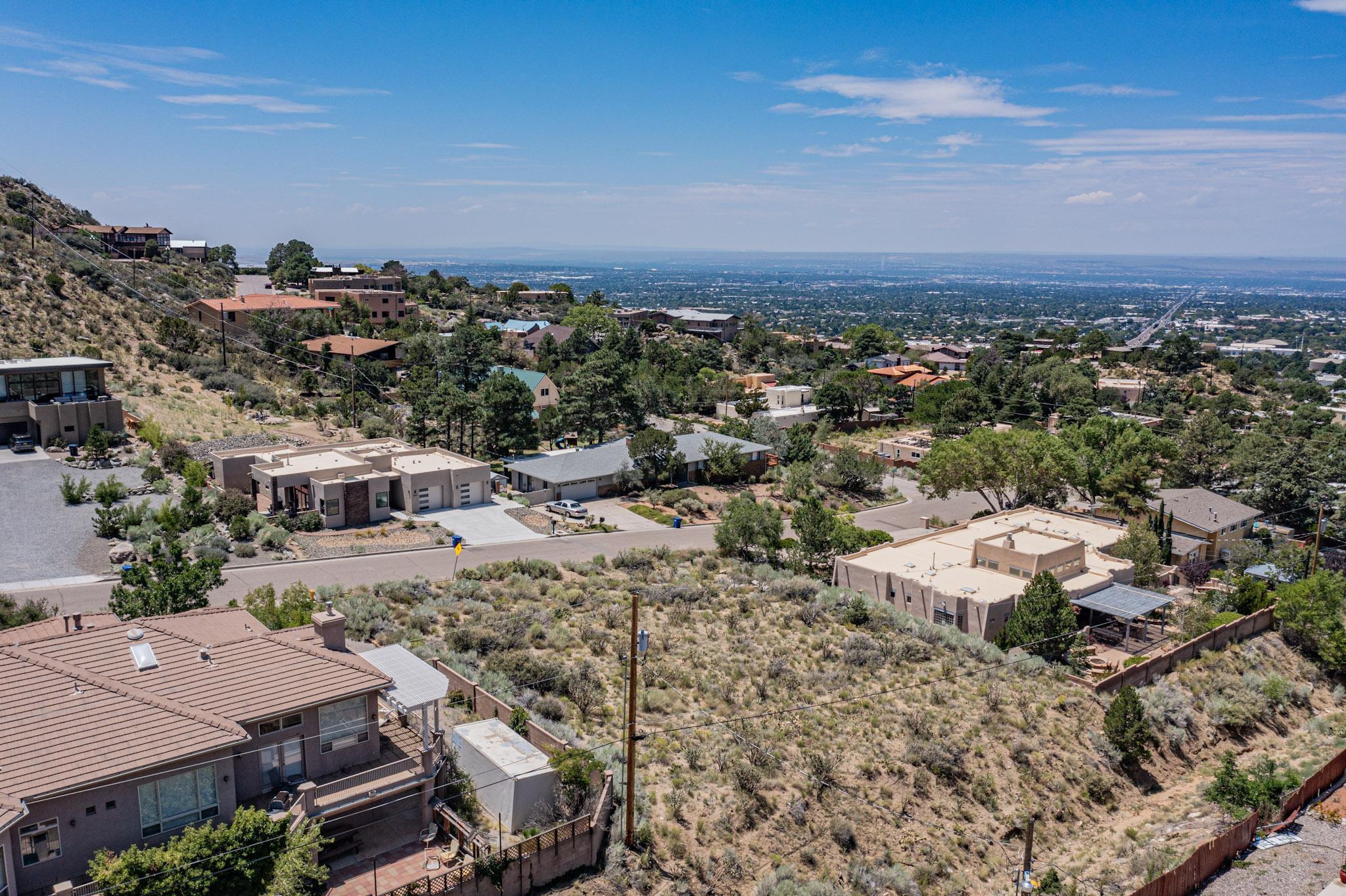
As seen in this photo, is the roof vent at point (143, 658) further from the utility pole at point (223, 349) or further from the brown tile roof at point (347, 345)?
the brown tile roof at point (347, 345)

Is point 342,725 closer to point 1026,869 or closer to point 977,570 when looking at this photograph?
point 1026,869

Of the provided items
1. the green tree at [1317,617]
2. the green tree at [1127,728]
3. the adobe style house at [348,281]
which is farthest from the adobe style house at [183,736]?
the adobe style house at [348,281]

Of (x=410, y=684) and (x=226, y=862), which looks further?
(x=410, y=684)

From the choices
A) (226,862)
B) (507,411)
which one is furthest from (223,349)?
(226,862)

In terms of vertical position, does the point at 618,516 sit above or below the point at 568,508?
below

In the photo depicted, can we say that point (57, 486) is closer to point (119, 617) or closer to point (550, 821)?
point (119, 617)

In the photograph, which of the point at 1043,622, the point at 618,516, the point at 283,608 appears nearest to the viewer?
the point at 283,608

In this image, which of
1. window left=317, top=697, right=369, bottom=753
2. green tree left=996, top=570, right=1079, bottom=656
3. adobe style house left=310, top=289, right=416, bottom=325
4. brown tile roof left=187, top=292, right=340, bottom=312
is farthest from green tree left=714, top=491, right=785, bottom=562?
adobe style house left=310, top=289, right=416, bottom=325
